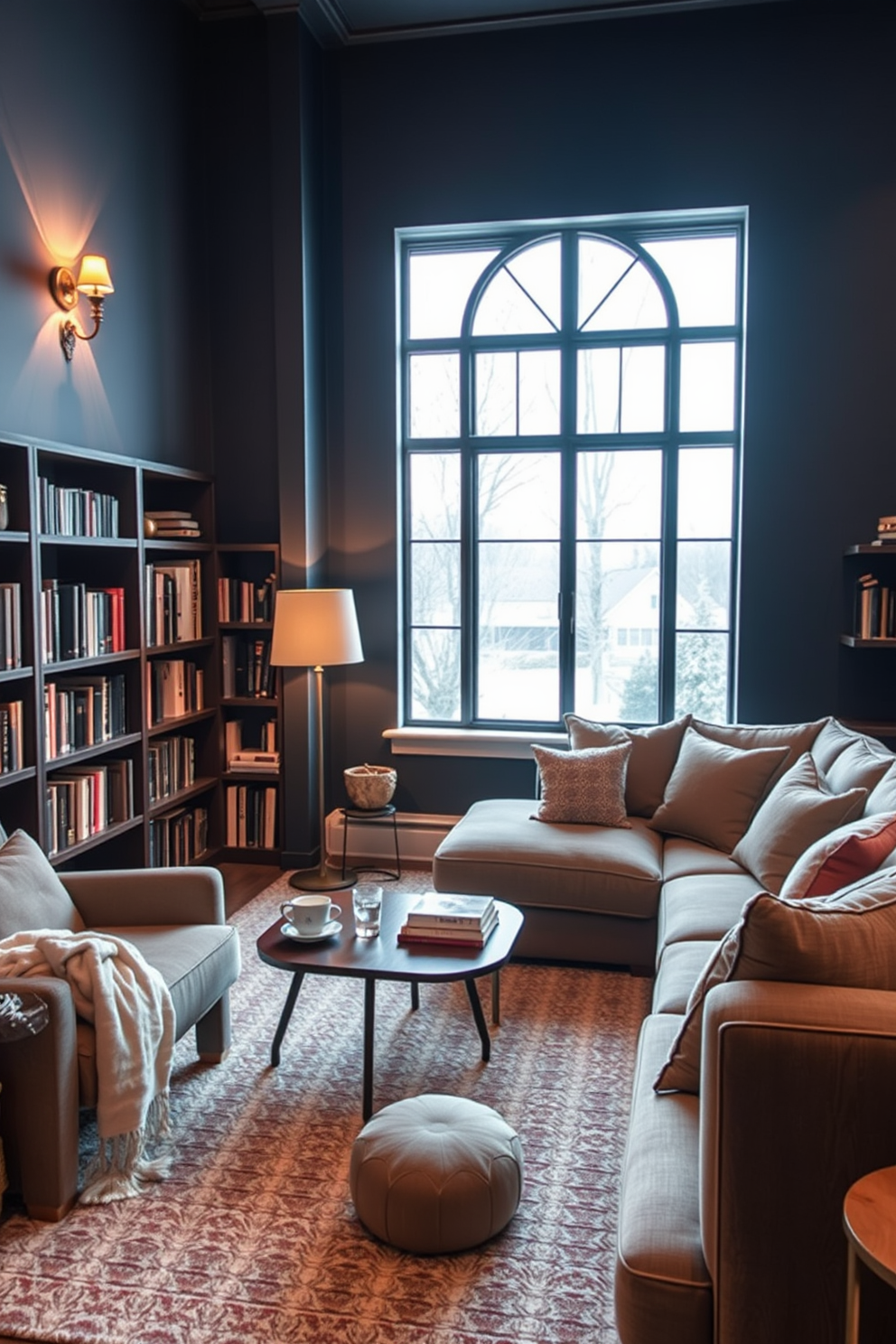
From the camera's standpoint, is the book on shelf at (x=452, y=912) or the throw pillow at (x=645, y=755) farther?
the throw pillow at (x=645, y=755)

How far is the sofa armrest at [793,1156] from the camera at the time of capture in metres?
1.58

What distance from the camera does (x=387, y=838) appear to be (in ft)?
17.4

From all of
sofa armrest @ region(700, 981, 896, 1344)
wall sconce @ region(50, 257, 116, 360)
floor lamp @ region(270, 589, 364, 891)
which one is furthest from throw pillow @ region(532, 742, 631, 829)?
sofa armrest @ region(700, 981, 896, 1344)

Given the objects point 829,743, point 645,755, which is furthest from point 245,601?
point 829,743

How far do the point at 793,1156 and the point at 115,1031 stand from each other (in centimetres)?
157

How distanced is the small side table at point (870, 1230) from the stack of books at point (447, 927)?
60.7 inches

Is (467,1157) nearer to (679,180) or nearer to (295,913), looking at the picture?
(295,913)

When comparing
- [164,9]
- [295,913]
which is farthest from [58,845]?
[164,9]

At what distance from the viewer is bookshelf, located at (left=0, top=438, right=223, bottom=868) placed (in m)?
3.51

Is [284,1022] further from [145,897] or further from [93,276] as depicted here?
[93,276]

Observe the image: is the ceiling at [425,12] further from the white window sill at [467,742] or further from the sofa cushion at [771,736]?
the white window sill at [467,742]

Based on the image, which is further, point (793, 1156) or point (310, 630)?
point (310, 630)

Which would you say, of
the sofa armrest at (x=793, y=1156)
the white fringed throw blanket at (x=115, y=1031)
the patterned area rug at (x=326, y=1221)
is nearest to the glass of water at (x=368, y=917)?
the patterned area rug at (x=326, y=1221)

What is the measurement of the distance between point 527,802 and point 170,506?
7.44 ft
